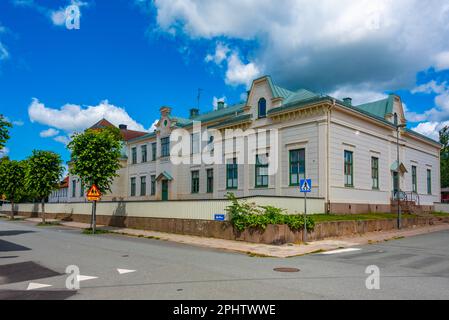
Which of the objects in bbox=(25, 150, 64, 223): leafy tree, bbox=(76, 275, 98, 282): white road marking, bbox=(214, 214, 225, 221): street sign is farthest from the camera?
bbox=(25, 150, 64, 223): leafy tree

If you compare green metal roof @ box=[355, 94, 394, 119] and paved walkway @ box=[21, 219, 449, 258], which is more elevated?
green metal roof @ box=[355, 94, 394, 119]

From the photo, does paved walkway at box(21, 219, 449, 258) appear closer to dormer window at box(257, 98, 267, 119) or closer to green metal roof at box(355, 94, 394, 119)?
dormer window at box(257, 98, 267, 119)

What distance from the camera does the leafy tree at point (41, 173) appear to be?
117 ft

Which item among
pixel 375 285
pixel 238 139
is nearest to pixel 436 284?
pixel 375 285

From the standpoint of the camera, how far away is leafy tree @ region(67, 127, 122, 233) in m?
25.9

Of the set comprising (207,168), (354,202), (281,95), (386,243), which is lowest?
(386,243)

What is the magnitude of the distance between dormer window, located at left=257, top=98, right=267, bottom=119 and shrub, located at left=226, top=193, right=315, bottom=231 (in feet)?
37.2

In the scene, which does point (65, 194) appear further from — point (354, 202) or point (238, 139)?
point (354, 202)

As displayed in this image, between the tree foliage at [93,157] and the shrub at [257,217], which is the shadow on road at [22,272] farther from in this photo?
the tree foliage at [93,157]

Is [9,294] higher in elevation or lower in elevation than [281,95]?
lower

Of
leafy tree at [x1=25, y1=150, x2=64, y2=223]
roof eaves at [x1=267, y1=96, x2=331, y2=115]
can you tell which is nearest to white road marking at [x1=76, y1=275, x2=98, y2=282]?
roof eaves at [x1=267, y1=96, x2=331, y2=115]

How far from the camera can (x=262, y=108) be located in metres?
29.9

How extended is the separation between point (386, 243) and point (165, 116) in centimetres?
2808
